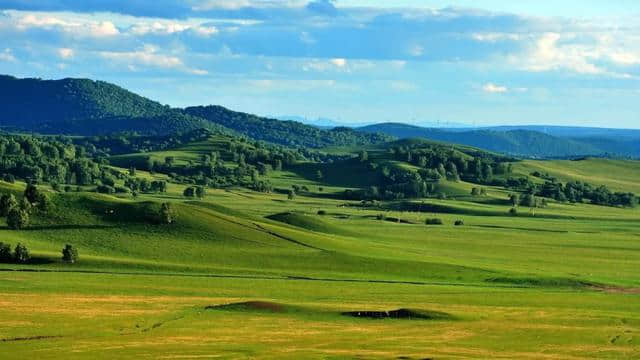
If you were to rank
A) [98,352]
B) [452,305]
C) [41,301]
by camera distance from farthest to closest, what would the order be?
[452,305]
[41,301]
[98,352]

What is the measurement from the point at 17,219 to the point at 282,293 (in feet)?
175

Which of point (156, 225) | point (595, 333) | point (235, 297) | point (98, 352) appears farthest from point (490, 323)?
point (156, 225)

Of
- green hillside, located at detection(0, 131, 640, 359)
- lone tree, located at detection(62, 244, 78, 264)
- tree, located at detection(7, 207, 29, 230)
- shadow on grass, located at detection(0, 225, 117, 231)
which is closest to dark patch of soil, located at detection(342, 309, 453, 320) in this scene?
green hillside, located at detection(0, 131, 640, 359)

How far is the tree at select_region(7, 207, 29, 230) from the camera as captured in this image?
163000 mm

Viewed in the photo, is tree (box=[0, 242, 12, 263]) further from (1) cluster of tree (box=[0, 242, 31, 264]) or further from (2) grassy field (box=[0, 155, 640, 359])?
(2) grassy field (box=[0, 155, 640, 359])

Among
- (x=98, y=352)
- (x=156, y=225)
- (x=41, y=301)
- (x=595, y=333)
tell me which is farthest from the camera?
(x=156, y=225)

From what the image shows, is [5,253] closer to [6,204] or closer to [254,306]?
[6,204]

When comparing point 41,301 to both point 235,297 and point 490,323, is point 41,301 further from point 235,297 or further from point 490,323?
point 490,323

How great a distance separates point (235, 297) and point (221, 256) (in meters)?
34.9

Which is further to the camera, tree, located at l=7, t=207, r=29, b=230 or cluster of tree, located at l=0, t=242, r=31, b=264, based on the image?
tree, located at l=7, t=207, r=29, b=230

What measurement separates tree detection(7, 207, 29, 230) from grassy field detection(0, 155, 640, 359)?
2607 mm

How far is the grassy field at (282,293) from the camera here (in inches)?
3647

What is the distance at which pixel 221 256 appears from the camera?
6245 inches

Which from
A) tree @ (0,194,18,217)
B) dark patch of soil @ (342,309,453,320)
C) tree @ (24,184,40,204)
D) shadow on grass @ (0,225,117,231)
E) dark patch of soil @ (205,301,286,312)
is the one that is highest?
tree @ (24,184,40,204)
